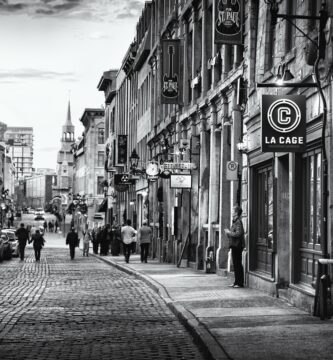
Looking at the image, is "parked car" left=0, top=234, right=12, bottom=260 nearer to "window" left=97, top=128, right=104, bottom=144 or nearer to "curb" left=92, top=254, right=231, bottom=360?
"curb" left=92, top=254, right=231, bottom=360

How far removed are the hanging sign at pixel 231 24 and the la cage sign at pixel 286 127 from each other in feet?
25.6

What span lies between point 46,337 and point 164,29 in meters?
27.7

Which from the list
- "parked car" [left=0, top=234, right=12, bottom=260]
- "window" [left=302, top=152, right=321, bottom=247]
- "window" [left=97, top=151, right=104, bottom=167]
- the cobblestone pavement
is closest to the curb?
the cobblestone pavement

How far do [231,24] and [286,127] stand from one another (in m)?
8.27

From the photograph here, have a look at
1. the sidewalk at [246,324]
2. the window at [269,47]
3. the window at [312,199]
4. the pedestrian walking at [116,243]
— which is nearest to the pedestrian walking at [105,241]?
the pedestrian walking at [116,243]

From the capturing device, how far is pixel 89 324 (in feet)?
47.2

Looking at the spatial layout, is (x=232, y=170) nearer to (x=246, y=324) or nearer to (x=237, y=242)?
(x=237, y=242)

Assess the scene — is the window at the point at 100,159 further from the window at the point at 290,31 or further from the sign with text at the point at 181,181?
the window at the point at 290,31

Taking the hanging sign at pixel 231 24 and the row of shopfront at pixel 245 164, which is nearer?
the row of shopfront at pixel 245 164

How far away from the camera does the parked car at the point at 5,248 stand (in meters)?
40.9

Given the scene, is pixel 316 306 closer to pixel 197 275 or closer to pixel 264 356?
pixel 264 356

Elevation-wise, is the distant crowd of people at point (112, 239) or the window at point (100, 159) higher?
the window at point (100, 159)

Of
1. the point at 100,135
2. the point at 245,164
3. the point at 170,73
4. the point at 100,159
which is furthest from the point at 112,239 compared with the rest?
the point at 100,135

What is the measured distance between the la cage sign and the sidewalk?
8.74ft
